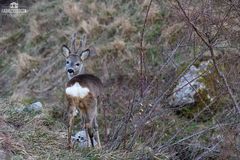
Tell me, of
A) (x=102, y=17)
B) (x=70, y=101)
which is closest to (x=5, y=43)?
(x=102, y=17)

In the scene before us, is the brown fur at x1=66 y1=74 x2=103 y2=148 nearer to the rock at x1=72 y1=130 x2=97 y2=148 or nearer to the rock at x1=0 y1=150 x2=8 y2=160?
the rock at x1=72 y1=130 x2=97 y2=148

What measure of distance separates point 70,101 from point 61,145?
65 cm

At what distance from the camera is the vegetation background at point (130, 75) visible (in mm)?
6070

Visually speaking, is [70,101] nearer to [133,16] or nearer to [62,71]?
[62,71]

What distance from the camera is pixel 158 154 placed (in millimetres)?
6625

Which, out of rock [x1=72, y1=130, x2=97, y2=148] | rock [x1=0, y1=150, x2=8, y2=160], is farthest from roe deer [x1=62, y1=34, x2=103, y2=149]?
rock [x1=0, y1=150, x2=8, y2=160]
